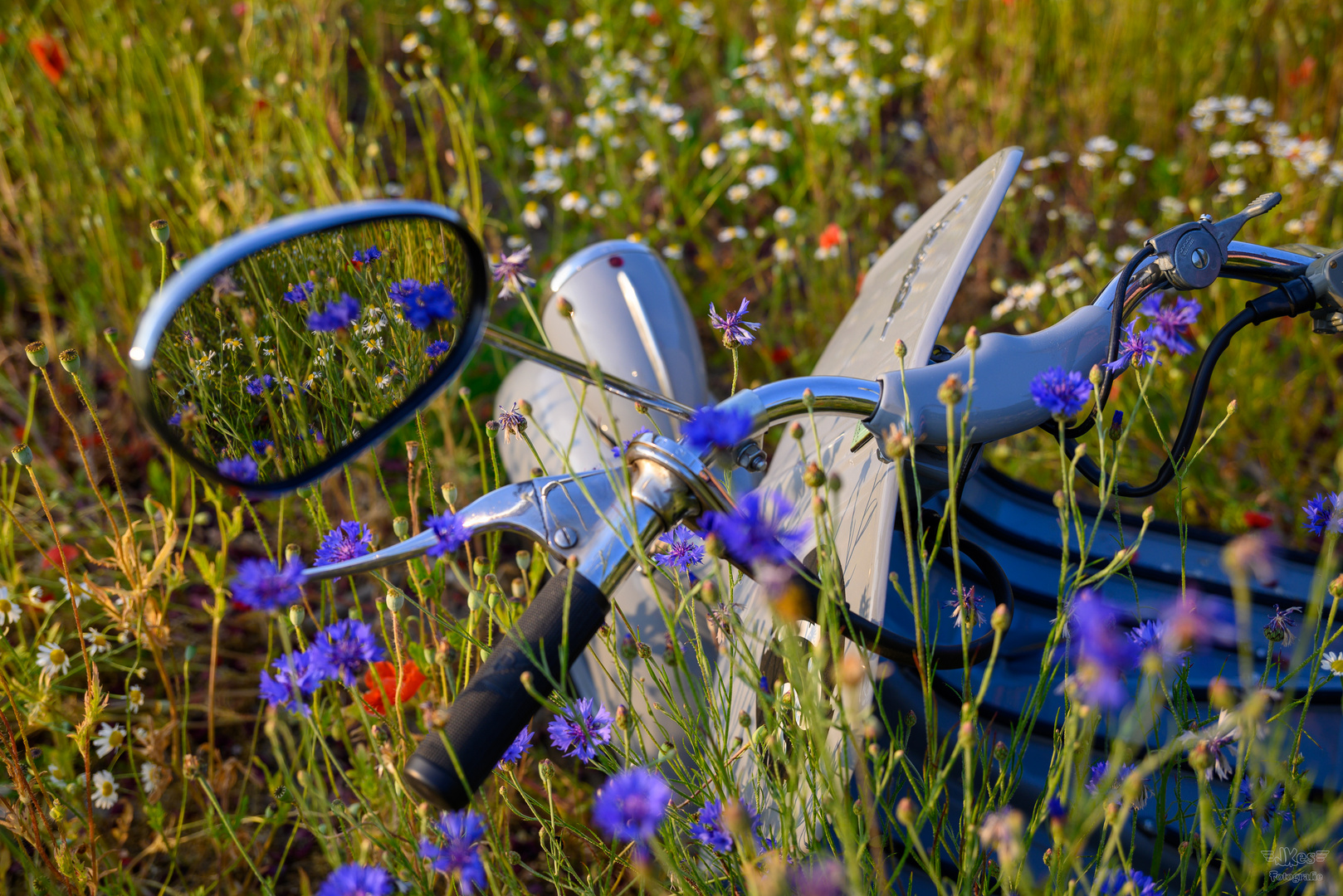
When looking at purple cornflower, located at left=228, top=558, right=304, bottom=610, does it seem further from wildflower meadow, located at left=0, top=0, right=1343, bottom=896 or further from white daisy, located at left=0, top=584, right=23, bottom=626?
white daisy, located at left=0, top=584, right=23, bottom=626

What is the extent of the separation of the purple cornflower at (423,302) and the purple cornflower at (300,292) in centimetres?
6

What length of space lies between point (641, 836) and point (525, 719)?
0.13m

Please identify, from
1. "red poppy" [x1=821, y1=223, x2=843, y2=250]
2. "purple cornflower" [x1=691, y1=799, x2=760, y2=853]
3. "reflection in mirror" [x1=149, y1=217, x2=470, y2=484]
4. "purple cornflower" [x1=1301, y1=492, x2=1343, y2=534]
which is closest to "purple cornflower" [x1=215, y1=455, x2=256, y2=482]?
"reflection in mirror" [x1=149, y1=217, x2=470, y2=484]

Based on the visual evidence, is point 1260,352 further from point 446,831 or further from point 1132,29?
point 446,831

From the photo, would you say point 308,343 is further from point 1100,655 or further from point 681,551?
point 1100,655

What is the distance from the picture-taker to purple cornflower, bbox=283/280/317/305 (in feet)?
2.26

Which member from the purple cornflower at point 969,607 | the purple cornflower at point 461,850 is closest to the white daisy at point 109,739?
the purple cornflower at point 461,850

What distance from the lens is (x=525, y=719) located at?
607mm

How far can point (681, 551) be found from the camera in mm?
844

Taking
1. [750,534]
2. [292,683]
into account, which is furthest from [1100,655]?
[292,683]

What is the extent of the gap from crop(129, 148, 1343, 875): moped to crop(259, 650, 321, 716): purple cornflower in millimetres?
96

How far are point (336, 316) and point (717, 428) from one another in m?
0.32

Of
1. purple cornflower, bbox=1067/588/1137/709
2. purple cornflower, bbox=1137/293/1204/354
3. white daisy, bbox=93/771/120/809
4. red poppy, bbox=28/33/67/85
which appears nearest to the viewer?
purple cornflower, bbox=1067/588/1137/709

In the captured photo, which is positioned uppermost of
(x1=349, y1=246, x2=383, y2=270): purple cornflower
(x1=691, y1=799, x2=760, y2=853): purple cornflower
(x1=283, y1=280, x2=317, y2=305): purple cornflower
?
(x1=349, y1=246, x2=383, y2=270): purple cornflower
